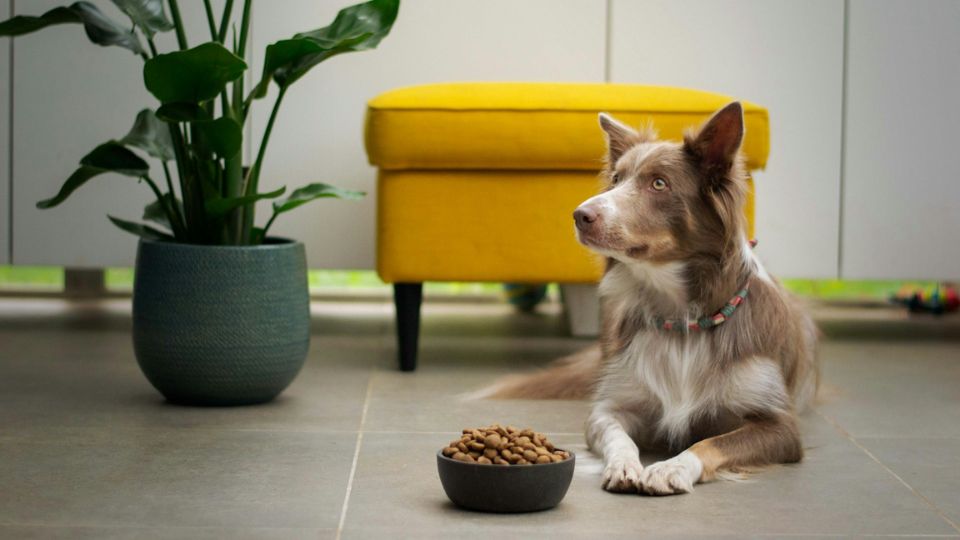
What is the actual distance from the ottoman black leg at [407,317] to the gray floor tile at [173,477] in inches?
29.6

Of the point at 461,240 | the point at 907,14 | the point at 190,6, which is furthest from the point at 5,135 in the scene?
the point at 907,14

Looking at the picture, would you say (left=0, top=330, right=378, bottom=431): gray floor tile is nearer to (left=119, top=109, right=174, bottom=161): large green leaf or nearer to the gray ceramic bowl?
(left=119, top=109, right=174, bottom=161): large green leaf

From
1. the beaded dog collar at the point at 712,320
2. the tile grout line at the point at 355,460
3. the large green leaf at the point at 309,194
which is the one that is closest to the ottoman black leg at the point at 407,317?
the tile grout line at the point at 355,460

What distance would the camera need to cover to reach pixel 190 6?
12.7ft

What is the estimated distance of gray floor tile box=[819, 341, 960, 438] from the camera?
2636 mm

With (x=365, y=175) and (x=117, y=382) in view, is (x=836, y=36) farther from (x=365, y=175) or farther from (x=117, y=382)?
(x=117, y=382)

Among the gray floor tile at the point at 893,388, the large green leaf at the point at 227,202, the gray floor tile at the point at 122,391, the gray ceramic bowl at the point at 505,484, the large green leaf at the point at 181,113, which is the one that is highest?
the large green leaf at the point at 181,113

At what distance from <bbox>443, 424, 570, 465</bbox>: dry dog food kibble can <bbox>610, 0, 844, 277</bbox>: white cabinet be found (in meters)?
2.20

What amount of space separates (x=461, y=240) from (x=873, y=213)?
154 cm

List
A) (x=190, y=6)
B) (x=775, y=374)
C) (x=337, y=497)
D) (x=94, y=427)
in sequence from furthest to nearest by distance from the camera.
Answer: (x=190, y=6) < (x=94, y=427) < (x=775, y=374) < (x=337, y=497)

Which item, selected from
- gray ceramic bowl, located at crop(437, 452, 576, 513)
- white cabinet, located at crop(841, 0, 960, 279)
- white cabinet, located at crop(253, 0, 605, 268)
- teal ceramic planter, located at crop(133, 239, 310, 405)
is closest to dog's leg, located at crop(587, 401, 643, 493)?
gray ceramic bowl, located at crop(437, 452, 576, 513)

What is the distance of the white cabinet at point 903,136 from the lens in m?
3.91

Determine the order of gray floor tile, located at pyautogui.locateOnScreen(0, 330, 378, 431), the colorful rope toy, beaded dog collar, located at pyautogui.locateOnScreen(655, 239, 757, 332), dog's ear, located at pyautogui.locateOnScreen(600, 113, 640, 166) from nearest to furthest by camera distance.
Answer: beaded dog collar, located at pyautogui.locateOnScreen(655, 239, 757, 332), dog's ear, located at pyautogui.locateOnScreen(600, 113, 640, 166), gray floor tile, located at pyautogui.locateOnScreen(0, 330, 378, 431), the colorful rope toy

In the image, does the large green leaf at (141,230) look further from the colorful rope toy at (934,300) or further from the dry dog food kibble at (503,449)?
the colorful rope toy at (934,300)
